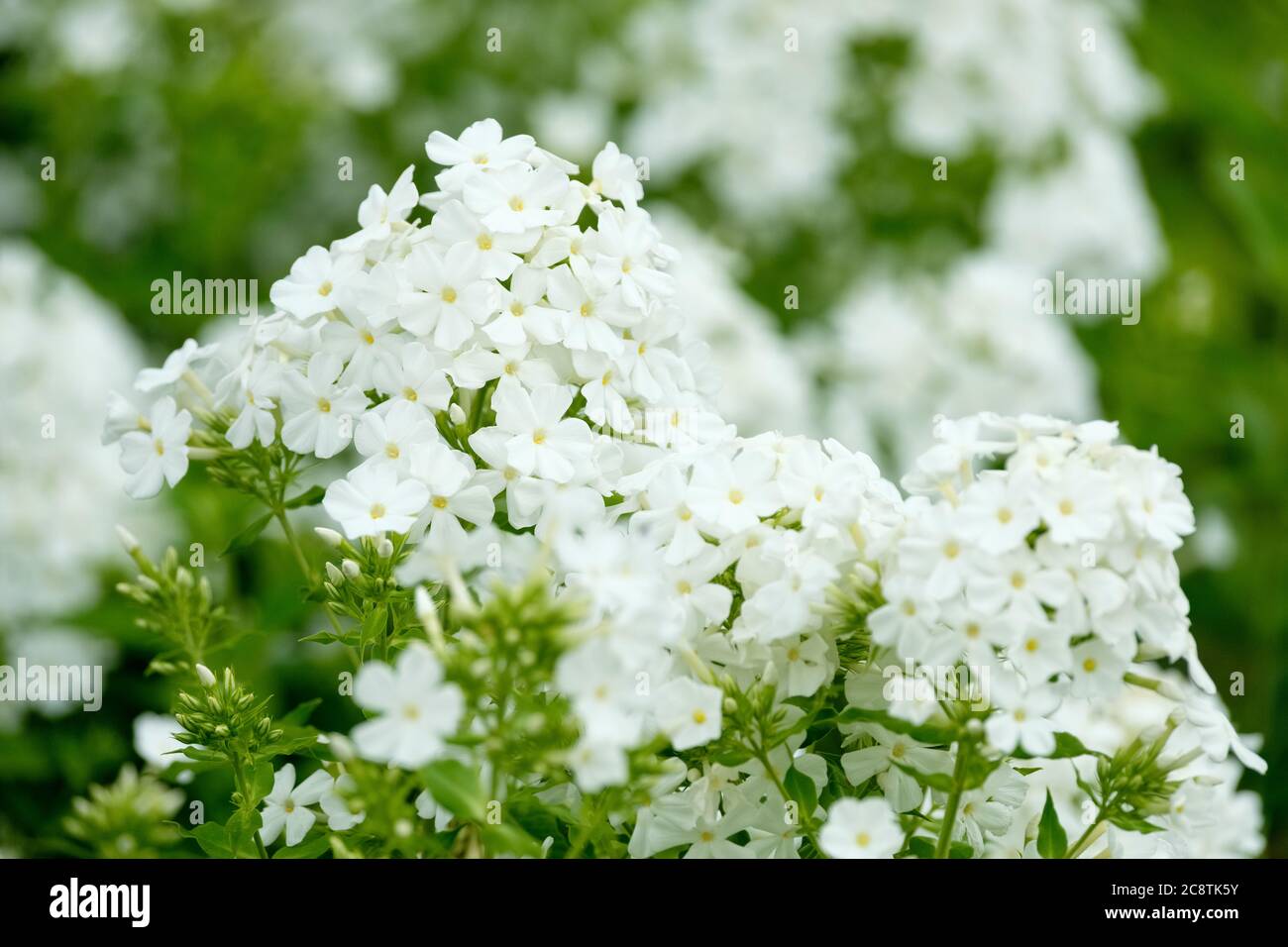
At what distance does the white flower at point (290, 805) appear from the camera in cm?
187

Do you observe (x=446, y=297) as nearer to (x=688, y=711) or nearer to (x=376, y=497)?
(x=376, y=497)

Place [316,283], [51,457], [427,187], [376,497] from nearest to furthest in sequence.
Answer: [376,497] < [316,283] < [51,457] < [427,187]

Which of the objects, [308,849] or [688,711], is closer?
[688,711]

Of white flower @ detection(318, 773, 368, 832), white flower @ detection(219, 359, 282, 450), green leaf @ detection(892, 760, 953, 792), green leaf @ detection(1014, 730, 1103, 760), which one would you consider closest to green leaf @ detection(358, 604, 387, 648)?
white flower @ detection(318, 773, 368, 832)

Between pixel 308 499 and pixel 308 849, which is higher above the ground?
pixel 308 499

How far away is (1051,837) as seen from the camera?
1831 millimetres

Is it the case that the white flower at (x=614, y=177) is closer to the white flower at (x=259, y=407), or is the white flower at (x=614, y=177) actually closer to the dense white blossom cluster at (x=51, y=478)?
the white flower at (x=259, y=407)

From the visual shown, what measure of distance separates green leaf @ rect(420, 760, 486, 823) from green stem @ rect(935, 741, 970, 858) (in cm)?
55

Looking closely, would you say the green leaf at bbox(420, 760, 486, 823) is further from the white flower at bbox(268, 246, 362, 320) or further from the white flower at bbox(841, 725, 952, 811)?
the white flower at bbox(268, 246, 362, 320)

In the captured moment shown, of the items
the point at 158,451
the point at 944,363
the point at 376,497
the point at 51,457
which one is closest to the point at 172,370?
the point at 158,451

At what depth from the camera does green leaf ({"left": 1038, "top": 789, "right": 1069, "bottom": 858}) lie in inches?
71.9

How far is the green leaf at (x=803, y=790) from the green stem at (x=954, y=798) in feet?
0.50

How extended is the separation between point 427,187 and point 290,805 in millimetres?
3873
